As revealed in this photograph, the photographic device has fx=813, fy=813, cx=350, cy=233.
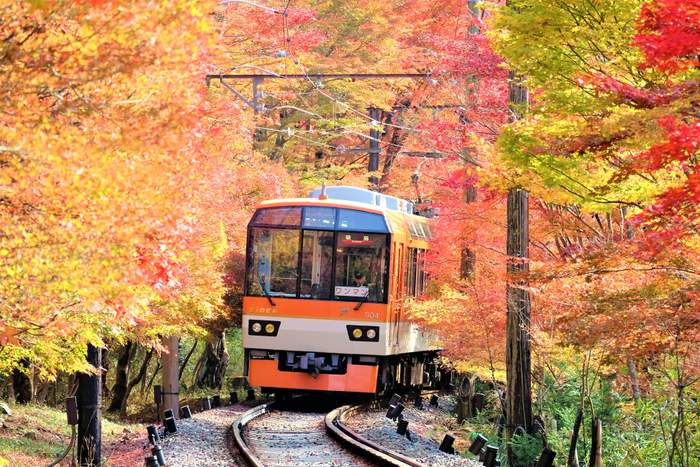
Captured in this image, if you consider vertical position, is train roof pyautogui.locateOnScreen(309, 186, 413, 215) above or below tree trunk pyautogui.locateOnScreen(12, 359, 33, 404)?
above

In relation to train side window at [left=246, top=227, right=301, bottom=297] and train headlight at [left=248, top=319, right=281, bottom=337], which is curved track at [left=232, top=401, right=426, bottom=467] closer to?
train headlight at [left=248, top=319, right=281, bottom=337]

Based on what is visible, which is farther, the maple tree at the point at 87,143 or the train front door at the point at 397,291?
the train front door at the point at 397,291

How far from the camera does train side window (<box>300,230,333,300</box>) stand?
1416 cm

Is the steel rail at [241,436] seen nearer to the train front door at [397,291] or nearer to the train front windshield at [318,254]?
the train front windshield at [318,254]

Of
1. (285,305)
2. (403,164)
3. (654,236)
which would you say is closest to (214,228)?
(285,305)

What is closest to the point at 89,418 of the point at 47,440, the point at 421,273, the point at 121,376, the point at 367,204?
the point at 47,440

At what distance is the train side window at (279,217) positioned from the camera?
1408 cm

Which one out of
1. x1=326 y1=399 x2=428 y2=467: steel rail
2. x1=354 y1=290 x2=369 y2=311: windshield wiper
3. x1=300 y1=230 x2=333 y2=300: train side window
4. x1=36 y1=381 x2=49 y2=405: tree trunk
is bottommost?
x1=36 y1=381 x2=49 y2=405: tree trunk

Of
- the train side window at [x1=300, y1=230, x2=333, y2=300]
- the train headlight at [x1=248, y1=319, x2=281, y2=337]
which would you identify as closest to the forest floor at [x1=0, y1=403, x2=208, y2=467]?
the train headlight at [x1=248, y1=319, x2=281, y2=337]

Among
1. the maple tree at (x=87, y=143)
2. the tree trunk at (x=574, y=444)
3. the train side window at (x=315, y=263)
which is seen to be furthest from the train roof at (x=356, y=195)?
the maple tree at (x=87, y=143)

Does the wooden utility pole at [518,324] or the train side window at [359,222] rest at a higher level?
the train side window at [359,222]

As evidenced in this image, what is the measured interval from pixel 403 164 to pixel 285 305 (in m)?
15.7

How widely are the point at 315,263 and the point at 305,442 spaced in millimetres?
3823

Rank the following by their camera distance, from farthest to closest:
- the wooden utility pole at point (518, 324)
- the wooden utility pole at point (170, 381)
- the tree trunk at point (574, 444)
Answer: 1. the wooden utility pole at point (170, 381)
2. the wooden utility pole at point (518, 324)
3. the tree trunk at point (574, 444)
